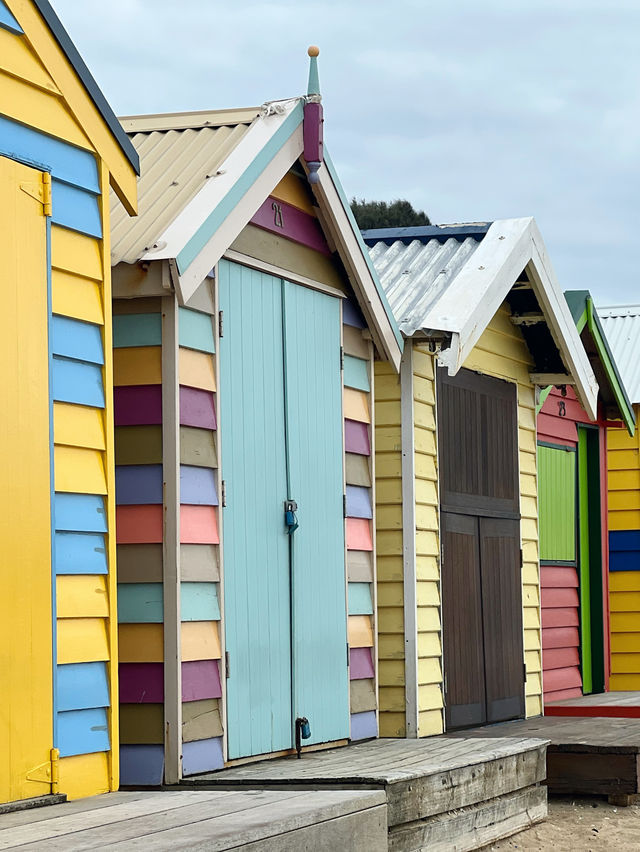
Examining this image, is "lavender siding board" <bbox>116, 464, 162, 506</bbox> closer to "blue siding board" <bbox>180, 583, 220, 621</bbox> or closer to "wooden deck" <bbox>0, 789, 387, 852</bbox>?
"blue siding board" <bbox>180, 583, 220, 621</bbox>

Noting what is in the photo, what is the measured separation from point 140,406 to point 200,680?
1316 mm

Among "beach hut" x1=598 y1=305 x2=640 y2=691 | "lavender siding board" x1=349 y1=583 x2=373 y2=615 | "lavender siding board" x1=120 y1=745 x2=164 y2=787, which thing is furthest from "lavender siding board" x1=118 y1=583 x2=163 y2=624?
"beach hut" x1=598 y1=305 x2=640 y2=691

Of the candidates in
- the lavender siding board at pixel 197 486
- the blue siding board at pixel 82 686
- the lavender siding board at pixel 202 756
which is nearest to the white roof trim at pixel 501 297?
the lavender siding board at pixel 197 486

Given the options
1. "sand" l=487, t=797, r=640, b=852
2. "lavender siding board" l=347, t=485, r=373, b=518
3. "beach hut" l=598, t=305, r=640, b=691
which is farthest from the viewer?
"beach hut" l=598, t=305, r=640, b=691

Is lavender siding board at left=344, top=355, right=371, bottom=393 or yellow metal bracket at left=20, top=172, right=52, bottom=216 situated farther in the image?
lavender siding board at left=344, top=355, right=371, bottom=393

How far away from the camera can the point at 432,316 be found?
27.7 feet

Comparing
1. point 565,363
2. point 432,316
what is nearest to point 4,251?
point 432,316

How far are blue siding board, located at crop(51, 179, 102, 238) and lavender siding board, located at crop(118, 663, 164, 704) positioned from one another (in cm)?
198

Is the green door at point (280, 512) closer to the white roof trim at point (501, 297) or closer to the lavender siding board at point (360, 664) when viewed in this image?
the lavender siding board at point (360, 664)

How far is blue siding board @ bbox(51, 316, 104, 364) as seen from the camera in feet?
17.7

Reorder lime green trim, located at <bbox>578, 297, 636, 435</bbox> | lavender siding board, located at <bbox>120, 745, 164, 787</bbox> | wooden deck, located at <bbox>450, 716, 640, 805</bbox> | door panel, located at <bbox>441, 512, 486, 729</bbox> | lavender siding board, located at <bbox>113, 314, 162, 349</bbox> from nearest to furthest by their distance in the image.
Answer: lavender siding board, located at <bbox>120, 745, 164, 787</bbox> < lavender siding board, located at <bbox>113, 314, 162, 349</bbox> < wooden deck, located at <bbox>450, 716, 640, 805</bbox> < door panel, located at <bbox>441, 512, 486, 729</bbox> < lime green trim, located at <bbox>578, 297, 636, 435</bbox>

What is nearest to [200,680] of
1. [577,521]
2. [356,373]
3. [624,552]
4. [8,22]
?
[356,373]

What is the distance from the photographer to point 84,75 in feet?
18.3

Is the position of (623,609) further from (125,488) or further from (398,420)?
(125,488)
